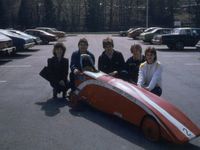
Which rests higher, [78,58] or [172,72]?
[78,58]

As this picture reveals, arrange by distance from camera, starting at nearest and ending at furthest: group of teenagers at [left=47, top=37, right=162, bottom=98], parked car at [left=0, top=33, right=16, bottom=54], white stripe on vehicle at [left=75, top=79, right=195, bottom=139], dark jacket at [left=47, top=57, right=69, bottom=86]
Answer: white stripe on vehicle at [left=75, top=79, right=195, bottom=139]
group of teenagers at [left=47, top=37, right=162, bottom=98]
dark jacket at [left=47, top=57, right=69, bottom=86]
parked car at [left=0, top=33, right=16, bottom=54]

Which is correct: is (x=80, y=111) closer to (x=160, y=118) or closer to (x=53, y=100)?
(x=53, y=100)

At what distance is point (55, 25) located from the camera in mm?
72875

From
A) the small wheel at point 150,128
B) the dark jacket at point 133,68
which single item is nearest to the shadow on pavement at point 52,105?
the dark jacket at point 133,68

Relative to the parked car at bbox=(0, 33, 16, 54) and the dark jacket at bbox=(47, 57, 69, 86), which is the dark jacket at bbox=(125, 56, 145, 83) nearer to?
the dark jacket at bbox=(47, 57, 69, 86)

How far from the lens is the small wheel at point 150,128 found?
20.5 ft

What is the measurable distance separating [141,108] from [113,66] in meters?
2.36

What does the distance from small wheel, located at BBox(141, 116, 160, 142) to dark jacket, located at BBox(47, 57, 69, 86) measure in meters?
3.51

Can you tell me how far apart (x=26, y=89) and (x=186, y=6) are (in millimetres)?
66035

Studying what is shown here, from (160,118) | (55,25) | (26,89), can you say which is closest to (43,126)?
(160,118)

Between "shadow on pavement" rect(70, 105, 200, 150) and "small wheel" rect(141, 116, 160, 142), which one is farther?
"small wheel" rect(141, 116, 160, 142)

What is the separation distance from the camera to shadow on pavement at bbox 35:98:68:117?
8406mm

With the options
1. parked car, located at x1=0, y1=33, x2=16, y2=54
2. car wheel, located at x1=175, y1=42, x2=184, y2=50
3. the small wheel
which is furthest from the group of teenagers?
car wheel, located at x1=175, y1=42, x2=184, y2=50

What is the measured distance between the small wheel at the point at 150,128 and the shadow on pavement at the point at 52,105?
2.26 m
